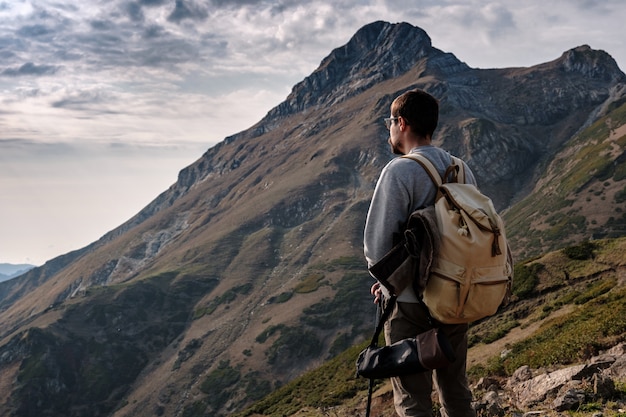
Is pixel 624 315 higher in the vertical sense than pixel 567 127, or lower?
lower

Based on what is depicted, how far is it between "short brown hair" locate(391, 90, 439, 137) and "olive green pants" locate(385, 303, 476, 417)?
2.02m

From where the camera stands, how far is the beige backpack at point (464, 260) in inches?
181

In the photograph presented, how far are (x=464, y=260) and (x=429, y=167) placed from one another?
1061mm

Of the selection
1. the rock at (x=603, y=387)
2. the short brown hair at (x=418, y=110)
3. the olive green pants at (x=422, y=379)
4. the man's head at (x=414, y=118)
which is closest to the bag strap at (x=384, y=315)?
the olive green pants at (x=422, y=379)

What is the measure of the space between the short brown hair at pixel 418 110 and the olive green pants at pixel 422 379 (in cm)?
202

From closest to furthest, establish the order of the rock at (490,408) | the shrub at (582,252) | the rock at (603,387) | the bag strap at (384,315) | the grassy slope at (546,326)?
the bag strap at (384,315), the rock at (603,387), the rock at (490,408), the grassy slope at (546,326), the shrub at (582,252)

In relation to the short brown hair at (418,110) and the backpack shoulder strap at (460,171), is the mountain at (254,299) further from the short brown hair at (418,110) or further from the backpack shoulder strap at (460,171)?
the short brown hair at (418,110)

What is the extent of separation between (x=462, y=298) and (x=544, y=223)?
12981cm

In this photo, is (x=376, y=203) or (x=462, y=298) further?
(x=376, y=203)

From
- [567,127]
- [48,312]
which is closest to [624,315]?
[48,312]

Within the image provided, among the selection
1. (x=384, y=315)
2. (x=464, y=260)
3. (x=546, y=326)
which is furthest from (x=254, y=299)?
(x=464, y=260)

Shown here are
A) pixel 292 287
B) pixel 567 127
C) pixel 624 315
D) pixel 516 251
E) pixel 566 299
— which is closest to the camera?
pixel 624 315

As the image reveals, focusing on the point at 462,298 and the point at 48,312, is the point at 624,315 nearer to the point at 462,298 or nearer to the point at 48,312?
the point at 462,298

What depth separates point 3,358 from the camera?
402ft
